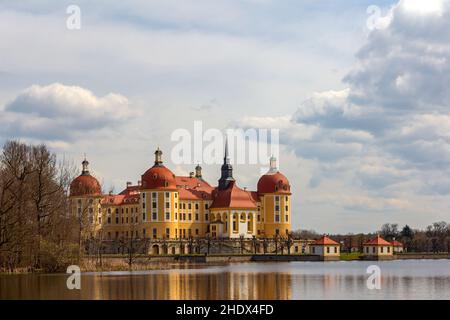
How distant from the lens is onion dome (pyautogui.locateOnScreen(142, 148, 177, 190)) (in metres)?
139

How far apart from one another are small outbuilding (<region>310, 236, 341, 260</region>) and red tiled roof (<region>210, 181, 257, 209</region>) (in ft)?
72.1

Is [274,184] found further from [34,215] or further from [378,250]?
[34,215]

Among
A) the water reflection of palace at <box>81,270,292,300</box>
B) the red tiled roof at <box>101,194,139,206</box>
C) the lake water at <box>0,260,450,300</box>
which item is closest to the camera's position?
the water reflection of palace at <box>81,270,292,300</box>

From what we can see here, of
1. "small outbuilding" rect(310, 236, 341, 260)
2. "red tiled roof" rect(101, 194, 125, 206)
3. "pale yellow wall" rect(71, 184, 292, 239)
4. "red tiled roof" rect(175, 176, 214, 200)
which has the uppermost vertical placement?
"red tiled roof" rect(175, 176, 214, 200)

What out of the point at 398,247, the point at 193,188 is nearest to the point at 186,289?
the point at 193,188

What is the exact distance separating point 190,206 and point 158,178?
9.52 meters

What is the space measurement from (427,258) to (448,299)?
338 feet

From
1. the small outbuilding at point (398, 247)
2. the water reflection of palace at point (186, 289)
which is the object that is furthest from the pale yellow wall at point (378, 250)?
the water reflection of palace at point (186, 289)

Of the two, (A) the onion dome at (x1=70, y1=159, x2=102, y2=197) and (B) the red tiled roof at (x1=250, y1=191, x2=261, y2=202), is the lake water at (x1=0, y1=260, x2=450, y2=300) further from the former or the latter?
(B) the red tiled roof at (x1=250, y1=191, x2=261, y2=202)

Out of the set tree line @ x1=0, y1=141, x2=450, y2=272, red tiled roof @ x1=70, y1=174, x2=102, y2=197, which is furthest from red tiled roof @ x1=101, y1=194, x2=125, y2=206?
tree line @ x1=0, y1=141, x2=450, y2=272

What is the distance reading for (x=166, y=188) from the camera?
139250 mm

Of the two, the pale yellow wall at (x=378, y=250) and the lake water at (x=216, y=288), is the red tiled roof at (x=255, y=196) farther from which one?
the lake water at (x=216, y=288)

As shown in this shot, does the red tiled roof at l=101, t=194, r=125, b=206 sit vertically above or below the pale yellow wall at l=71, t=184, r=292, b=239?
above
